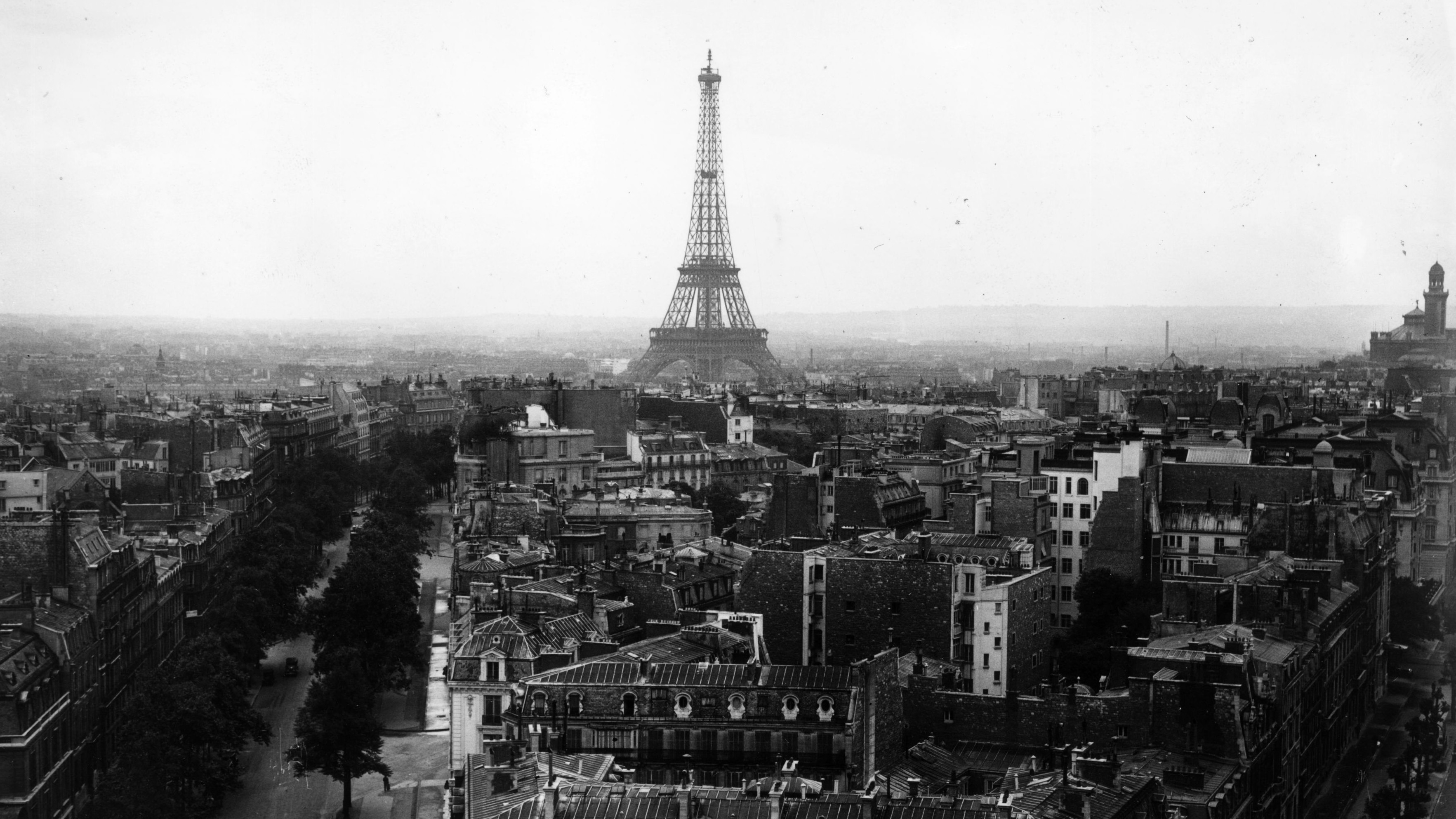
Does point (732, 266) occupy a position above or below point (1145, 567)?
above

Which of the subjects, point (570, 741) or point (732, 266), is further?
point (732, 266)

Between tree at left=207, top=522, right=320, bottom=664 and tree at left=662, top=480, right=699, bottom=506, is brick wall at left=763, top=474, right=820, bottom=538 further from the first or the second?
tree at left=207, top=522, right=320, bottom=664

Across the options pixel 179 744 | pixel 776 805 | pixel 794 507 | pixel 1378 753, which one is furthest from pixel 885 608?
pixel 776 805

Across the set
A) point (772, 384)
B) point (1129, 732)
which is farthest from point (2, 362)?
point (772, 384)

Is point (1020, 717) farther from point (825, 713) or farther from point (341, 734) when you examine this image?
point (341, 734)

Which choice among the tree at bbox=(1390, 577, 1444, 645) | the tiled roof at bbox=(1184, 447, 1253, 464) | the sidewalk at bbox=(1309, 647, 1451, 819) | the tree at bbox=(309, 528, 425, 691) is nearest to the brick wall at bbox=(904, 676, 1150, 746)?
the sidewalk at bbox=(1309, 647, 1451, 819)

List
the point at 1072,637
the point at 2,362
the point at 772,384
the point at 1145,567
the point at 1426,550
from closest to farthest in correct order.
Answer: the point at 1072,637, the point at 1145,567, the point at 1426,550, the point at 2,362, the point at 772,384

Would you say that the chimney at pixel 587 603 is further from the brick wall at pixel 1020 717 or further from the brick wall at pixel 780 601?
the brick wall at pixel 1020 717

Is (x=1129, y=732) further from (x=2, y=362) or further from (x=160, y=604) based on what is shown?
(x=2, y=362)
